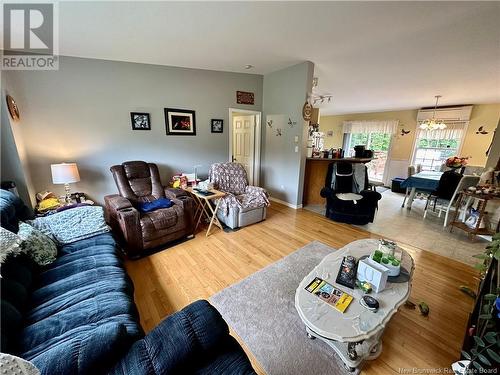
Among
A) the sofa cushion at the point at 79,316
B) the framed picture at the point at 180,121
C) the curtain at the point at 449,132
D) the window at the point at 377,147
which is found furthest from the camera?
the window at the point at 377,147

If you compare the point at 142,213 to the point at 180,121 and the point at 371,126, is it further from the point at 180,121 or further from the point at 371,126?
the point at 371,126

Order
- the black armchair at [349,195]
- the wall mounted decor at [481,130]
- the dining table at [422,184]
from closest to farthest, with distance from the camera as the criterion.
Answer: the black armchair at [349,195], the dining table at [422,184], the wall mounted decor at [481,130]

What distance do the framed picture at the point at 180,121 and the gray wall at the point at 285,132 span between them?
5.24 feet

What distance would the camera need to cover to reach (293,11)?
1907 mm

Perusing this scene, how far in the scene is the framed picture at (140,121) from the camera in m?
3.25

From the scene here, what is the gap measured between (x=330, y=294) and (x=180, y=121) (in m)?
3.45

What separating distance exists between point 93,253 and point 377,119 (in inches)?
325

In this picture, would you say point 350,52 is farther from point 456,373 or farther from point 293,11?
point 456,373

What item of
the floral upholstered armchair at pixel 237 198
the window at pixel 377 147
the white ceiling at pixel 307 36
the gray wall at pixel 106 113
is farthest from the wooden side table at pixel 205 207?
the window at pixel 377 147

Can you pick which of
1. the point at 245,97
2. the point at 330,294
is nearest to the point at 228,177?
the point at 245,97

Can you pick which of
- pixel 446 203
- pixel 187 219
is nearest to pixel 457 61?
pixel 446 203

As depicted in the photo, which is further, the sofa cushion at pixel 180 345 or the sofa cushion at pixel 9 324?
the sofa cushion at pixel 9 324

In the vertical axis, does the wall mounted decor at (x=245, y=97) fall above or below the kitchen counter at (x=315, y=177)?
above

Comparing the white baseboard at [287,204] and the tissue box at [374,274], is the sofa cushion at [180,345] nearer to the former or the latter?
the tissue box at [374,274]
